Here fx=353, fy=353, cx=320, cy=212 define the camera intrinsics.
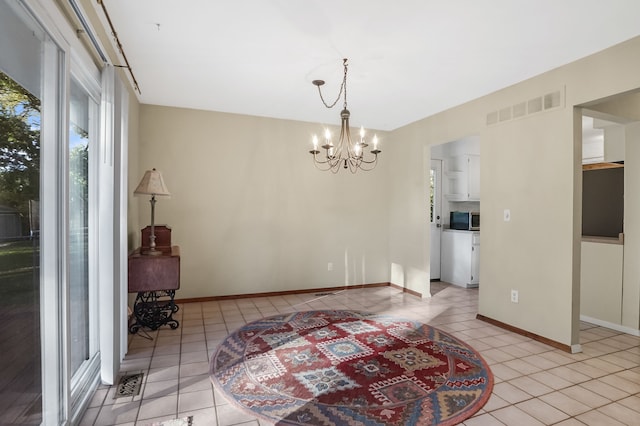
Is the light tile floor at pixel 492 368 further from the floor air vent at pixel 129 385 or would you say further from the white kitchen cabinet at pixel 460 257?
the white kitchen cabinet at pixel 460 257

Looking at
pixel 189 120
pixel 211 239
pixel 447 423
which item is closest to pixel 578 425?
pixel 447 423

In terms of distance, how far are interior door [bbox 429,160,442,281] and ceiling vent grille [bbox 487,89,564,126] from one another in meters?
2.19

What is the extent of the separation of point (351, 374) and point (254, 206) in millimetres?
2816

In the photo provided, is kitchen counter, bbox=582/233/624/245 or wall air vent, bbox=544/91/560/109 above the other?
wall air vent, bbox=544/91/560/109

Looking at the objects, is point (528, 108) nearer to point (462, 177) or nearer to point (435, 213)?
point (462, 177)

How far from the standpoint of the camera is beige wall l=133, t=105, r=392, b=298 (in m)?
4.45

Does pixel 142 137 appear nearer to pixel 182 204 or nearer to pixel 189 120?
pixel 189 120

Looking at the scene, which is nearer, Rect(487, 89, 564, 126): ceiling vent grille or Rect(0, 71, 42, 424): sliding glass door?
Rect(0, 71, 42, 424): sliding glass door

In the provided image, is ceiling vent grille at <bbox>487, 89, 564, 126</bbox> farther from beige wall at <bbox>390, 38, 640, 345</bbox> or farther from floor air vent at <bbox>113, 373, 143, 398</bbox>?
floor air vent at <bbox>113, 373, 143, 398</bbox>

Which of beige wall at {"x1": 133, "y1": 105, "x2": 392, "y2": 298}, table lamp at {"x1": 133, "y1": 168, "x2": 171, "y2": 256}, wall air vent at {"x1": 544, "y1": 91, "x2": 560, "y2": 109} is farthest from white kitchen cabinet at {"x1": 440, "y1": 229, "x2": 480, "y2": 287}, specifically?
table lamp at {"x1": 133, "y1": 168, "x2": 171, "y2": 256}

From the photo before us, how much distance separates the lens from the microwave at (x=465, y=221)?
224 inches

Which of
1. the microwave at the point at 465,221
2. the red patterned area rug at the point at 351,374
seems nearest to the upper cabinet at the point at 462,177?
the microwave at the point at 465,221

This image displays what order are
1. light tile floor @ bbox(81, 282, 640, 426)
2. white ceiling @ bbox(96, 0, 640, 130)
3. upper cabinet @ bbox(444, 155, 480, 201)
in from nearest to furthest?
light tile floor @ bbox(81, 282, 640, 426) < white ceiling @ bbox(96, 0, 640, 130) < upper cabinet @ bbox(444, 155, 480, 201)

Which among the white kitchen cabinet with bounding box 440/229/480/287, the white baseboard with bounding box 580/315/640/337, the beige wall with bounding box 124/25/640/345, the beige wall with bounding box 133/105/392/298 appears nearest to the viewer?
the beige wall with bounding box 124/25/640/345
